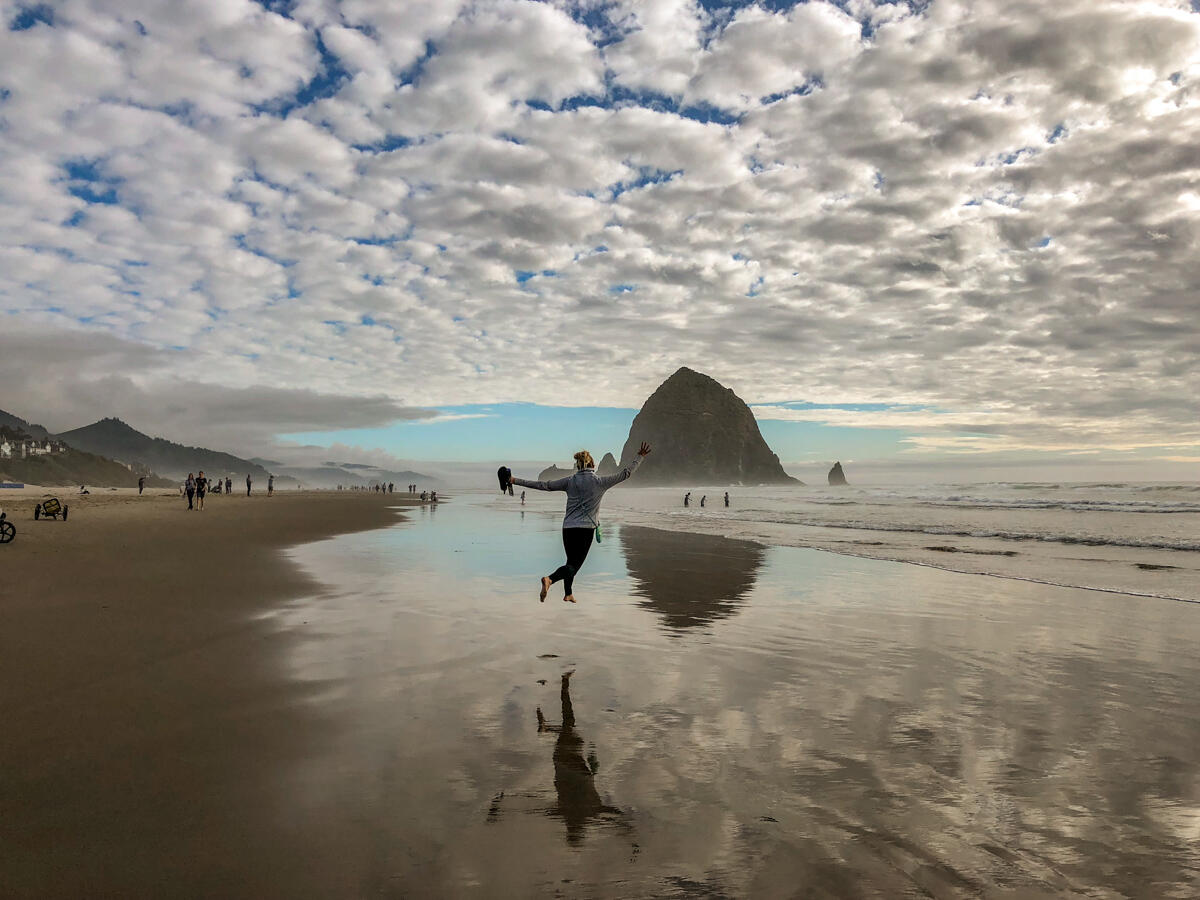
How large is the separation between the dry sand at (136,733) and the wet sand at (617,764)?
3cm

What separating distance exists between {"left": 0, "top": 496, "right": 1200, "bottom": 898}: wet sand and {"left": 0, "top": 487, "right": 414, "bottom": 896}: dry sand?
0.10 feet

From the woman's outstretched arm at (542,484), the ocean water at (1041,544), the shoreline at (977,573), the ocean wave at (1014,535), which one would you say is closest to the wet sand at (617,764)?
the woman's outstretched arm at (542,484)

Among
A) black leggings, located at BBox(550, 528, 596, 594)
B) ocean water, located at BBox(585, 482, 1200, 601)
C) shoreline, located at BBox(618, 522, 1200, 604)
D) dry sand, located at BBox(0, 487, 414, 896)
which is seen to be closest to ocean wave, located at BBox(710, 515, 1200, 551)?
ocean water, located at BBox(585, 482, 1200, 601)

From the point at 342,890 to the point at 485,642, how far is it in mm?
5734

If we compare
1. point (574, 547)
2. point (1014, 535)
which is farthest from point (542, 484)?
point (1014, 535)

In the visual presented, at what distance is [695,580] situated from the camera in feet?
52.2

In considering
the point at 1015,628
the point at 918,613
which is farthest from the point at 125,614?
the point at 1015,628

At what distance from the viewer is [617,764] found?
501 centimetres

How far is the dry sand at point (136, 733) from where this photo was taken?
11.7 feet

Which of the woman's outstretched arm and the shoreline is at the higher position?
the woman's outstretched arm

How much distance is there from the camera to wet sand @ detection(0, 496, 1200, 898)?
354 cm

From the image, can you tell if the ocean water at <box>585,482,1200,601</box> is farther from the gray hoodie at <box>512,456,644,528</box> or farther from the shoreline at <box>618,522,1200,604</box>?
the gray hoodie at <box>512,456,644,528</box>

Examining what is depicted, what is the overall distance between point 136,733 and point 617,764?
3856 millimetres

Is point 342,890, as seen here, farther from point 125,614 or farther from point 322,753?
point 125,614
